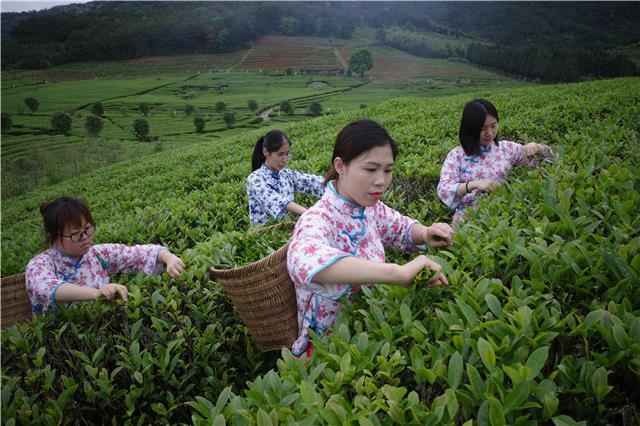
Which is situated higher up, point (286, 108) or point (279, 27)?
point (279, 27)

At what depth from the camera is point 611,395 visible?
1.08 m

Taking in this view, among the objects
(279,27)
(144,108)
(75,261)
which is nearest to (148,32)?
(144,108)

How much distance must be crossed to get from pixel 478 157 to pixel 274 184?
1.96 metres

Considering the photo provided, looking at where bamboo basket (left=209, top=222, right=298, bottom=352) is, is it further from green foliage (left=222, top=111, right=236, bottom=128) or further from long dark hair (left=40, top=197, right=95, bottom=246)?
green foliage (left=222, top=111, right=236, bottom=128)

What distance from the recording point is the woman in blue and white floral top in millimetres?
3807

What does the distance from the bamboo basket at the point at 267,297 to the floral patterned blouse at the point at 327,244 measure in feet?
Answer: 0.21

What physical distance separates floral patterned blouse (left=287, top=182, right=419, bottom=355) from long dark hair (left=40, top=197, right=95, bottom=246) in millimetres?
1813

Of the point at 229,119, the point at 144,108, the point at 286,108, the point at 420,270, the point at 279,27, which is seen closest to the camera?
the point at 420,270

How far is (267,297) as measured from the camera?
2.11 m

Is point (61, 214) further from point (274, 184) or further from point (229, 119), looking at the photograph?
point (229, 119)

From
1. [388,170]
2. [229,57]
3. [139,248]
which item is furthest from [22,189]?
[229,57]

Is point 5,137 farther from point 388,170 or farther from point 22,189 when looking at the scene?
point 388,170

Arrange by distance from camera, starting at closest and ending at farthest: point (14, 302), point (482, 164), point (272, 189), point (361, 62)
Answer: point (14, 302)
point (482, 164)
point (272, 189)
point (361, 62)

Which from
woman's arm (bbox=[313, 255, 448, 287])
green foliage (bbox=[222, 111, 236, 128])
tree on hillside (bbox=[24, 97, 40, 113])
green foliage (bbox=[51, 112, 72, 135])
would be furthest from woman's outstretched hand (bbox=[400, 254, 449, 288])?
tree on hillside (bbox=[24, 97, 40, 113])
